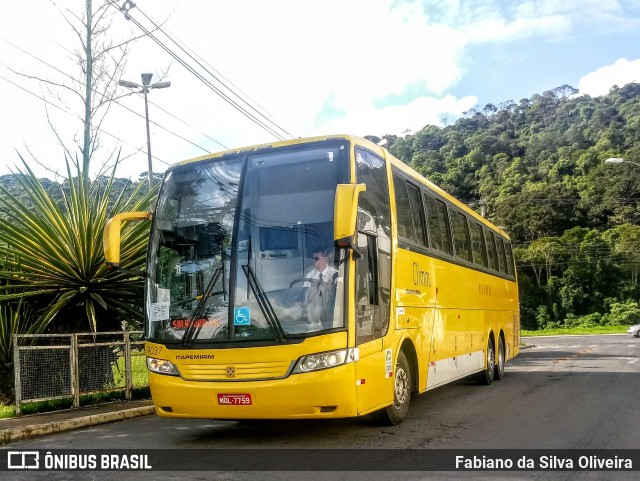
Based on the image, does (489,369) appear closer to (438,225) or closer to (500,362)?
(500,362)

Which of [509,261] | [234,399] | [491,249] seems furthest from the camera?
[509,261]

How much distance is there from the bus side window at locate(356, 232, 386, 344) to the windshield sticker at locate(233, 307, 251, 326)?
116 cm

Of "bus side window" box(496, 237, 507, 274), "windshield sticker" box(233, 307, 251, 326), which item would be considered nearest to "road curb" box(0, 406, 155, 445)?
"windshield sticker" box(233, 307, 251, 326)

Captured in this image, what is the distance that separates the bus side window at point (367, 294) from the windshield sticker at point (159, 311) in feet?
7.02

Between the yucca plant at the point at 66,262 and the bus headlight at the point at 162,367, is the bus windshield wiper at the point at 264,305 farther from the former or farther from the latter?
the yucca plant at the point at 66,262

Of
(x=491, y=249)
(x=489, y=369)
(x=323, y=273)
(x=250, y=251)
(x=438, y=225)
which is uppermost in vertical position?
A: (x=438, y=225)

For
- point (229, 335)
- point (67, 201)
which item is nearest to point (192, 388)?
point (229, 335)

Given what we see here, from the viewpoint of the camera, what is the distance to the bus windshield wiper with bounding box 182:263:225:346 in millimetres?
7078

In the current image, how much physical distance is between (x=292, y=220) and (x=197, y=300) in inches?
53.2

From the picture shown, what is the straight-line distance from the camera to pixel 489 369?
14.0m

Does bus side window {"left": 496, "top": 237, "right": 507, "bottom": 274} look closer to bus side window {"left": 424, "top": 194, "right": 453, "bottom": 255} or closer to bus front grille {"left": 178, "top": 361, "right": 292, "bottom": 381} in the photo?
bus side window {"left": 424, "top": 194, "right": 453, "bottom": 255}

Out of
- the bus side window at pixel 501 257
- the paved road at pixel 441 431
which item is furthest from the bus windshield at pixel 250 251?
the bus side window at pixel 501 257

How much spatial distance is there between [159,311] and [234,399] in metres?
1.38

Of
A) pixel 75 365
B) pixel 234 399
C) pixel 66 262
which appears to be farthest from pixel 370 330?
pixel 66 262
